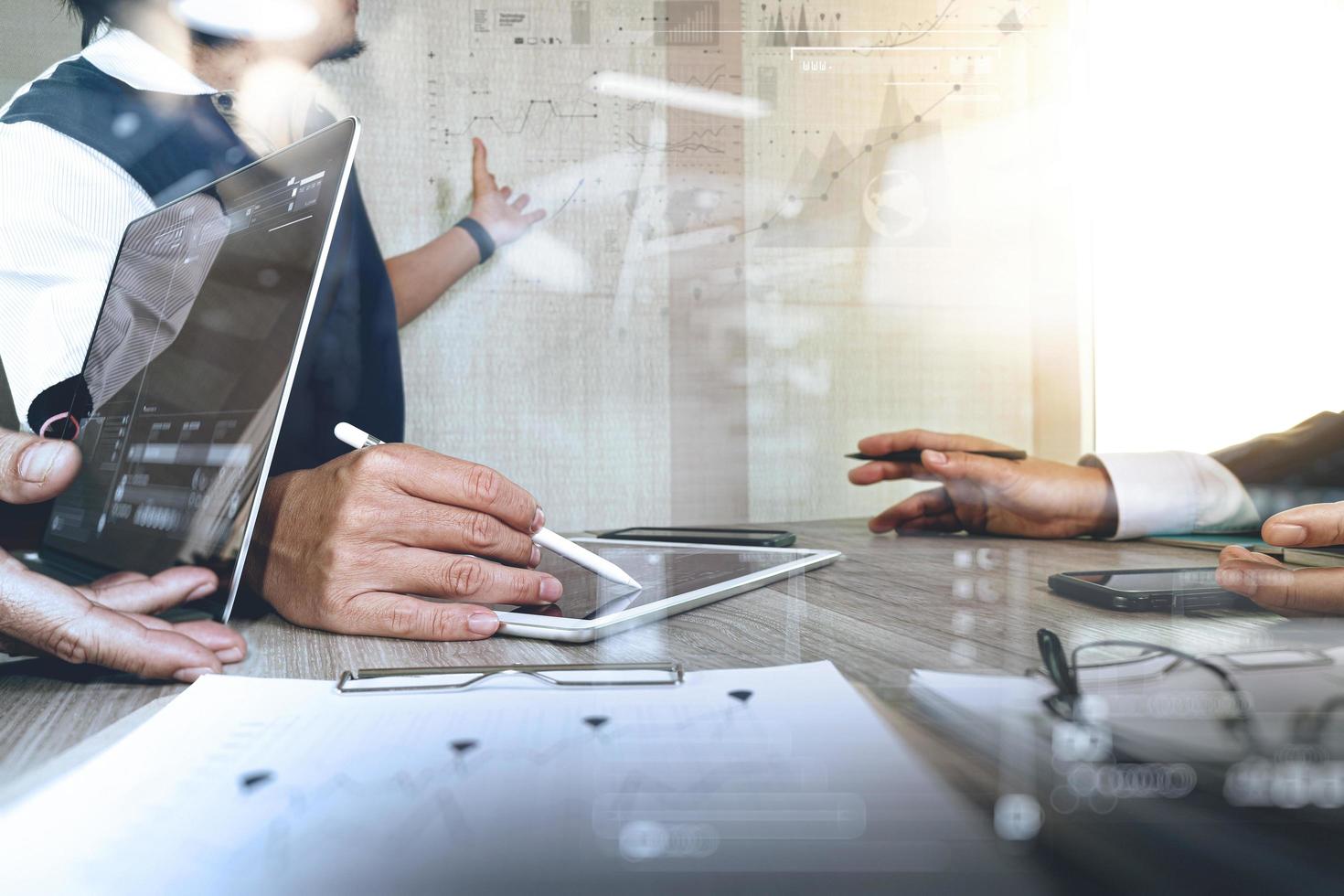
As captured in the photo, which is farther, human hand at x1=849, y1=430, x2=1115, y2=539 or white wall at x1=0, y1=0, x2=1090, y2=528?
white wall at x1=0, y1=0, x2=1090, y2=528

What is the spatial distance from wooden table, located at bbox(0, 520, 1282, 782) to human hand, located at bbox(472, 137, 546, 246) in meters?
0.72

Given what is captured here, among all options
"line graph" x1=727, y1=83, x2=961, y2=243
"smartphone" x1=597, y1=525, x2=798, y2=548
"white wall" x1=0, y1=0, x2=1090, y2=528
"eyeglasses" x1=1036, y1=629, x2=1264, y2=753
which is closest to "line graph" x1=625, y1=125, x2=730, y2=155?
"white wall" x1=0, y1=0, x2=1090, y2=528

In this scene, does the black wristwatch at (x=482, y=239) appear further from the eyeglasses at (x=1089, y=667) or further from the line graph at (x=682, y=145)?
the eyeglasses at (x=1089, y=667)

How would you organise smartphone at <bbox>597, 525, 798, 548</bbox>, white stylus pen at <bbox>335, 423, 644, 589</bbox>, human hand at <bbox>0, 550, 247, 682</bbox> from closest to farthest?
human hand at <bbox>0, 550, 247, 682</bbox>, white stylus pen at <bbox>335, 423, 644, 589</bbox>, smartphone at <bbox>597, 525, 798, 548</bbox>

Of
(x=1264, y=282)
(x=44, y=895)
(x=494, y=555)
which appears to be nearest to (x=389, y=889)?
(x=44, y=895)

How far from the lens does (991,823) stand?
0.43 ft

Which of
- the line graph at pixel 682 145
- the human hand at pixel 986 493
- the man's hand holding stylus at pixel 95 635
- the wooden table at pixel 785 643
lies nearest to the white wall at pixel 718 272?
the line graph at pixel 682 145

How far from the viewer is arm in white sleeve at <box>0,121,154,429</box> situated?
55cm

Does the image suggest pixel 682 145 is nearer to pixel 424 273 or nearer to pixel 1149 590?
pixel 424 273

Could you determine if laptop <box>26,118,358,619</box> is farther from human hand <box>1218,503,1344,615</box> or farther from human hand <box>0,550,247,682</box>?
human hand <box>1218,503,1344,615</box>

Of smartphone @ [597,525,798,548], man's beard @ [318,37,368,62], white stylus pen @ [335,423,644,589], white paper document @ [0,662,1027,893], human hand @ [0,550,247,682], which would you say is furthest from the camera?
man's beard @ [318,37,368,62]

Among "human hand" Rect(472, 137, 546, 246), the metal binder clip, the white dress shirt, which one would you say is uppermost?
"human hand" Rect(472, 137, 546, 246)

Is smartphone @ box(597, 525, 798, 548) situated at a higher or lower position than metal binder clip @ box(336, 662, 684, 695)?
lower

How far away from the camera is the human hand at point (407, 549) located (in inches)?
12.1
